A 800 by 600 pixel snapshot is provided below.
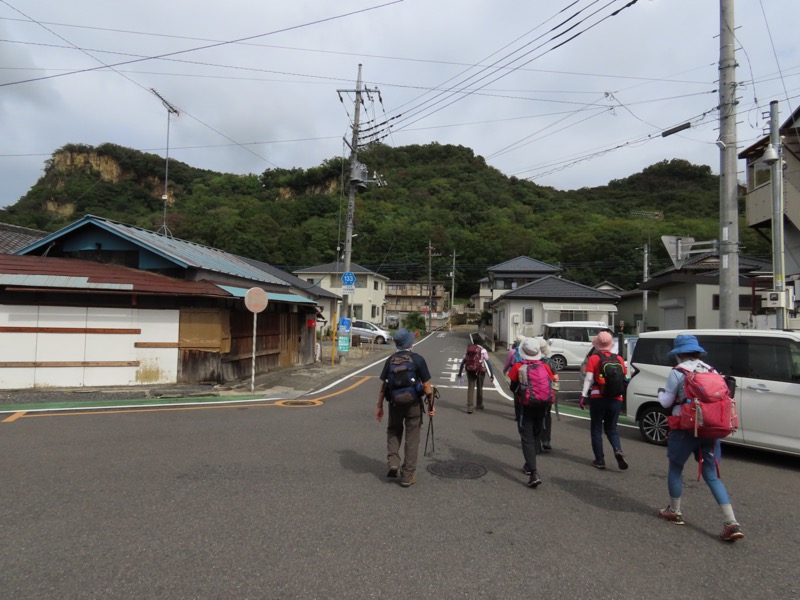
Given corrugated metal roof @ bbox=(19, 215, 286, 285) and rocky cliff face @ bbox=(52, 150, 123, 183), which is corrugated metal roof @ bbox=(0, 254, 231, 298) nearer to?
corrugated metal roof @ bbox=(19, 215, 286, 285)

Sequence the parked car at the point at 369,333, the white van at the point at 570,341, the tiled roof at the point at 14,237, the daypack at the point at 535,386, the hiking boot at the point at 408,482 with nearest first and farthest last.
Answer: the hiking boot at the point at 408,482
the daypack at the point at 535,386
the white van at the point at 570,341
the tiled roof at the point at 14,237
the parked car at the point at 369,333

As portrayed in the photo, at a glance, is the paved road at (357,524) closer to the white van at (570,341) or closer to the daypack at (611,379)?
the daypack at (611,379)

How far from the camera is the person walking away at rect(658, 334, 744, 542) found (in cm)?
388

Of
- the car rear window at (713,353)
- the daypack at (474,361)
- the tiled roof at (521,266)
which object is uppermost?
the tiled roof at (521,266)

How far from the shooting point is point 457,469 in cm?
568

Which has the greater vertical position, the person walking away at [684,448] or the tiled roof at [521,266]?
the tiled roof at [521,266]

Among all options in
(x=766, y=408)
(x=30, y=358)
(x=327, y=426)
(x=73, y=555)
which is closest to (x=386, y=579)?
(x=73, y=555)

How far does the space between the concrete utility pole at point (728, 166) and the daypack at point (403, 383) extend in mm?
8007

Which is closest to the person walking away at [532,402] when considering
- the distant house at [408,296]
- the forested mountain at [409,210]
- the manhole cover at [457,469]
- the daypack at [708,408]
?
the manhole cover at [457,469]

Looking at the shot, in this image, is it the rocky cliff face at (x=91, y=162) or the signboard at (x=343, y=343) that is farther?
the rocky cliff face at (x=91, y=162)

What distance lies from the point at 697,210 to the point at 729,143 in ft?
141

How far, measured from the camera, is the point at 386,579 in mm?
3139

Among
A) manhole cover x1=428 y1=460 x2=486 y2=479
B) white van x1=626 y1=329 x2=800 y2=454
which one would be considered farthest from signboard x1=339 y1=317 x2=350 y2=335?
manhole cover x1=428 y1=460 x2=486 y2=479

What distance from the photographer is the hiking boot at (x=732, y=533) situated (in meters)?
3.78
